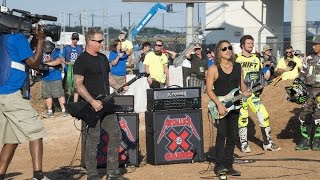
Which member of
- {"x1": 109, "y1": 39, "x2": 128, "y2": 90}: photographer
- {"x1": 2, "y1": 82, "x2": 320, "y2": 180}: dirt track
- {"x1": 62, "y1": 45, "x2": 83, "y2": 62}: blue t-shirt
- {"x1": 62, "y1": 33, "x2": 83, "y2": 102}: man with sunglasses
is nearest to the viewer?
{"x1": 2, "y1": 82, "x2": 320, "y2": 180}: dirt track

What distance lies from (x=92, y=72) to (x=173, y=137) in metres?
2.31

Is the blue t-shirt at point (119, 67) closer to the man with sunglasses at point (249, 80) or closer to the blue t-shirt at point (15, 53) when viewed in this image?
the man with sunglasses at point (249, 80)

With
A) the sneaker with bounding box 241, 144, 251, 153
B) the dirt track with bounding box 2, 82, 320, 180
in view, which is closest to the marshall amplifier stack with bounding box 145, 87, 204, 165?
the dirt track with bounding box 2, 82, 320, 180

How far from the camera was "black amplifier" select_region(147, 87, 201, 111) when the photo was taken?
10594 millimetres

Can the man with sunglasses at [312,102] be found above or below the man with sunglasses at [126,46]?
below

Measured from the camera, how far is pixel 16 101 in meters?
8.22

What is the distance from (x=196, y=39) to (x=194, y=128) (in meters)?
12.0

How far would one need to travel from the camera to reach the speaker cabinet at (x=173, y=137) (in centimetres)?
1058

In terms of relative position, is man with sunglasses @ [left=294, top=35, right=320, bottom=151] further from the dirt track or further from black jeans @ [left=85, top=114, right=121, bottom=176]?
black jeans @ [left=85, top=114, right=121, bottom=176]

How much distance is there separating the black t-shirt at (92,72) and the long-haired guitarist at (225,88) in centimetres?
136

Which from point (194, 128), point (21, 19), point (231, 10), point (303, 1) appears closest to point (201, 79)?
point (194, 128)

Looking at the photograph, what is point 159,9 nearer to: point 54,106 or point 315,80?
point 54,106

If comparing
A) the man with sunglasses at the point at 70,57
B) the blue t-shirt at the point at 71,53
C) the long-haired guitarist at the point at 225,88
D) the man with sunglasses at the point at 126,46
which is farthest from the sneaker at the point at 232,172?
the blue t-shirt at the point at 71,53

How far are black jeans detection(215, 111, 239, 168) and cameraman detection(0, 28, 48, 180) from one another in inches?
91.6
